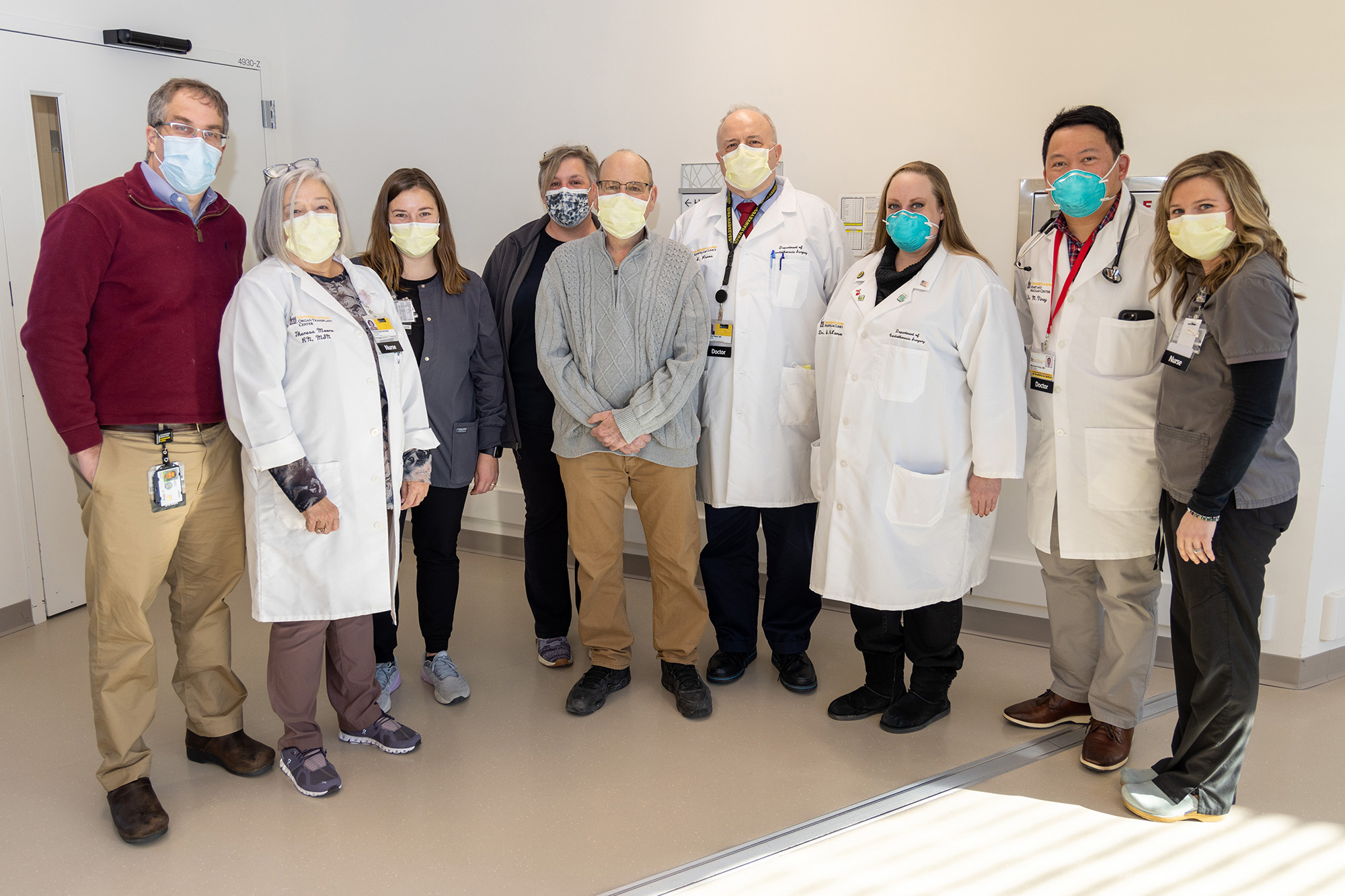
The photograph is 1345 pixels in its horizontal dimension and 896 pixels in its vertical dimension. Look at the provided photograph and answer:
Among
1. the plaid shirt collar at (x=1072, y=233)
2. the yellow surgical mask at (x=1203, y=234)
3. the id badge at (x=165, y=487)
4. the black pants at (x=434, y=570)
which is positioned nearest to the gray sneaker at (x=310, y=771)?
the black pants at (x=434, y=570)

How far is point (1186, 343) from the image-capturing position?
2168 mm

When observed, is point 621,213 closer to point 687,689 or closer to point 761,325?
point 761,325

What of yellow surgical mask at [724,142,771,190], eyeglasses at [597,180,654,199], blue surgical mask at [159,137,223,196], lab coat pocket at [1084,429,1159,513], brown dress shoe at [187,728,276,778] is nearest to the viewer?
blue surgical mask at [159,137,223,196]

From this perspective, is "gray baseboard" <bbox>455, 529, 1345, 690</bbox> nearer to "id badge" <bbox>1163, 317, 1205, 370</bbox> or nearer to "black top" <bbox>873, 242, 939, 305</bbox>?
"id badge" <bbox>1163, 317, 1205, 370</bbox>

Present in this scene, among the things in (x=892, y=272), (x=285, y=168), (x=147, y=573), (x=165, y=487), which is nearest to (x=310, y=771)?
(x=147, y=573)

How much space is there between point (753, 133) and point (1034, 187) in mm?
1045

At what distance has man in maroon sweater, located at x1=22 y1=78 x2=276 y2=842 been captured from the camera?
218 cm

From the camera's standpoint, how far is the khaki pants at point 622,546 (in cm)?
280

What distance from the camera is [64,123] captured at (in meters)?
3.62

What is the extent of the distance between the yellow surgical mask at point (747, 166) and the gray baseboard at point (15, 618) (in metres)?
3.09

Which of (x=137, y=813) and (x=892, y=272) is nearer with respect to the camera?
(x=137, y=813)

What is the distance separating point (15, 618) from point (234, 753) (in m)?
1.66

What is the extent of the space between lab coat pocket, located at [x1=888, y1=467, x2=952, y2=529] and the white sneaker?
0.82m

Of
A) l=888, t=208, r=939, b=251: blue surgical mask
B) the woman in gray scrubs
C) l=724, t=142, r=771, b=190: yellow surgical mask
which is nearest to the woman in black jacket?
l=724, t=142, r=771, b=190: yellow surgical mask
